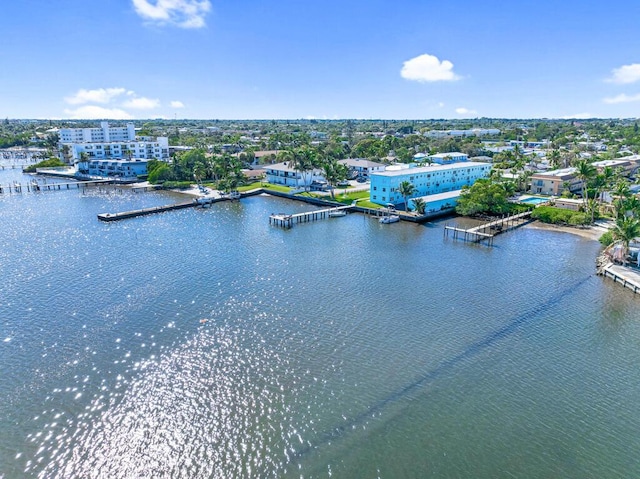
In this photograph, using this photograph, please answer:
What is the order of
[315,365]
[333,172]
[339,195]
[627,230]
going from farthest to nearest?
1. [339,195]
2. [333,172]
3. [627,230]
4. [315,365]

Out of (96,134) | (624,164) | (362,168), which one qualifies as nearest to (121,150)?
(96,134)

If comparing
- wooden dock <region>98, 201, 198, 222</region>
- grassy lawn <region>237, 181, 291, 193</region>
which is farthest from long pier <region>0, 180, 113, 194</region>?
wooden dock <region>98, 201, 198, 222</region>

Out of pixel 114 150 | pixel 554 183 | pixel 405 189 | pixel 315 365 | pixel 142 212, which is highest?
pixel 114 150

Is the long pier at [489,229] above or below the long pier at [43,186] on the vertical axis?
below

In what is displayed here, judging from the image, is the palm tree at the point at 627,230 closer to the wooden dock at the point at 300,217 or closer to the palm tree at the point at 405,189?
the palm tree at the point at 405,189

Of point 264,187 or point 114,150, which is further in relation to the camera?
point 114,150

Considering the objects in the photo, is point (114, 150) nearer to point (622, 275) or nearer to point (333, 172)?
point (333, 172)

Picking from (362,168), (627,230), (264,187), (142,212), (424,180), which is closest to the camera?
(627,230)

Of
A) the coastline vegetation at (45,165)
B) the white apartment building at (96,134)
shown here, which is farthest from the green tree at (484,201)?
the white apartment building at (96,134)

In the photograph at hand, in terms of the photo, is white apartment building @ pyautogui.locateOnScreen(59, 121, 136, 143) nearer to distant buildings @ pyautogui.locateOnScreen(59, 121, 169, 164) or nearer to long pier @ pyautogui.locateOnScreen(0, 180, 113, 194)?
distant buildings @ pyautogui.locateOnScreen(59, 121, 169, 164)
